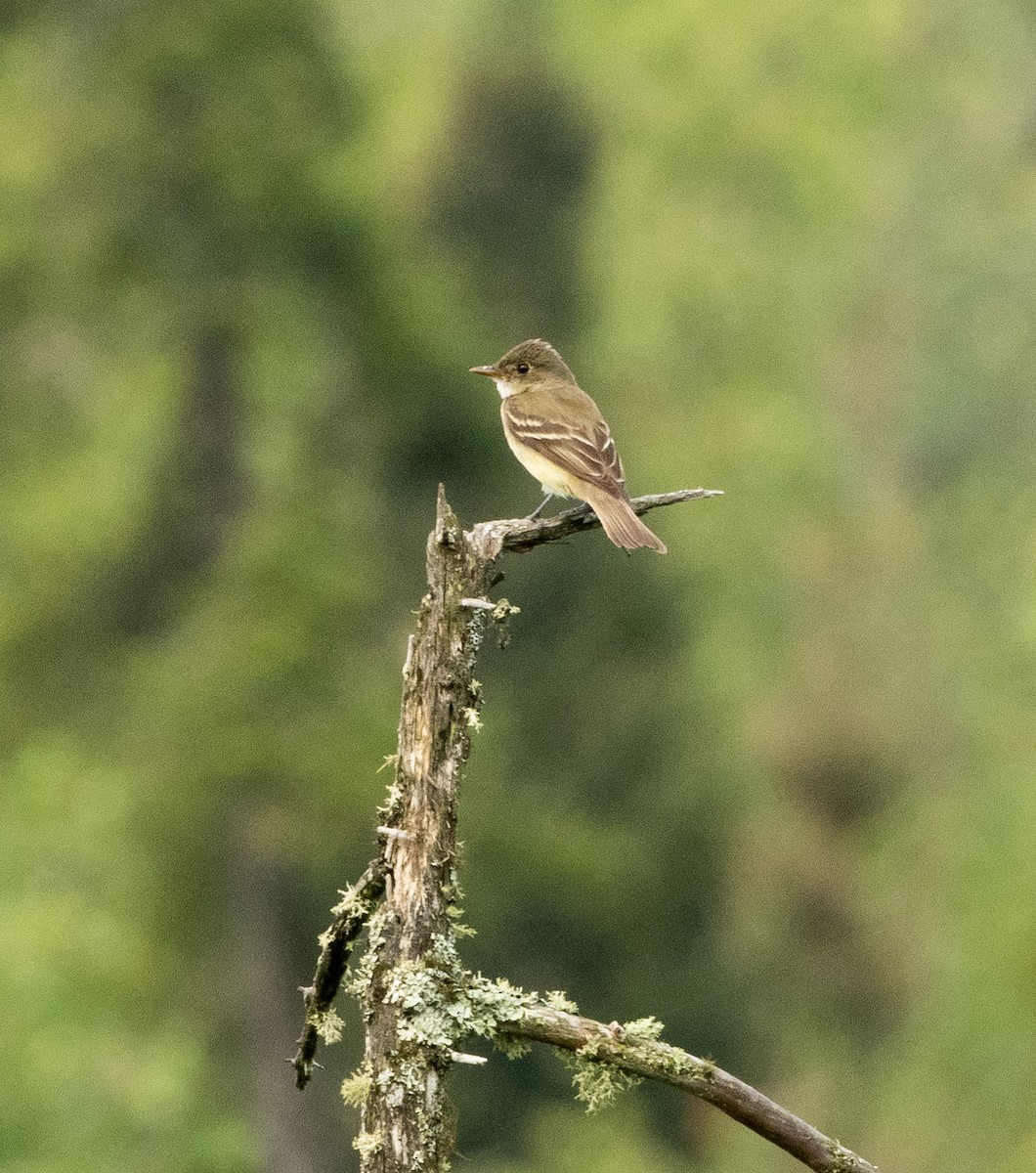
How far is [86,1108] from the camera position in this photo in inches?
898

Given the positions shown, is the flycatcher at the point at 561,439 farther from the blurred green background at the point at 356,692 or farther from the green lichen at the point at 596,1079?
the blurred green background at the point at 356,692

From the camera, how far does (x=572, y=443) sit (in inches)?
406

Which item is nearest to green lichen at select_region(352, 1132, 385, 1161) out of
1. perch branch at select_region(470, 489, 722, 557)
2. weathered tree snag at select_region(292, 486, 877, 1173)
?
weathered tree snag at select_region(292, 486, 877, 1173)

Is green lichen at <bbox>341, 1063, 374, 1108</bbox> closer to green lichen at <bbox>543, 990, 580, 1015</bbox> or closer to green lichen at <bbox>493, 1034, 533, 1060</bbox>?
green lichen at <bbox>493, 1034, 533, 1060</bbox>

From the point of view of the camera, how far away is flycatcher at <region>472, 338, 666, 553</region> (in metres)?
9.12

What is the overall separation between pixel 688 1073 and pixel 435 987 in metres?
0.66

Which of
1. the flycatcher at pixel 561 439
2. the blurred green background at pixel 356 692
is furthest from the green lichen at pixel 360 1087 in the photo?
the blurred green background at pixel 356 692

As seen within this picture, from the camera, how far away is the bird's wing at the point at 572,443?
977 cm

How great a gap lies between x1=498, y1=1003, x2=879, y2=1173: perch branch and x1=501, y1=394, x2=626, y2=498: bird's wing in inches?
164

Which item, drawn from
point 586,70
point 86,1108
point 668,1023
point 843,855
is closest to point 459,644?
point 86,1108

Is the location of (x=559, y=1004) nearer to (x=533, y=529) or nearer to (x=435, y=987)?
(x=435, y=987)

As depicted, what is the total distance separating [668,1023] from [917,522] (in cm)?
1689

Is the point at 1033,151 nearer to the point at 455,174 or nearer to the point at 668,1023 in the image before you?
the point at 455,174

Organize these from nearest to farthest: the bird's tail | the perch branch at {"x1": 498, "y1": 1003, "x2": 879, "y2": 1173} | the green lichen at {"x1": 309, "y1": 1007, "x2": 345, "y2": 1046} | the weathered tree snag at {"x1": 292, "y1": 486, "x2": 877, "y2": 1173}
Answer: the perch branch at {"x1": 498, "y1": 1003, "x2": 879, "y2": 1173}, the weathered tree snag at {"x1": 292, "y1": 486, "x2": 877, "y2": 1173}, the green lichen at {"x1": 309, "y1": 1007, "x2": 345, "y2": 1046}, the bird's tail
